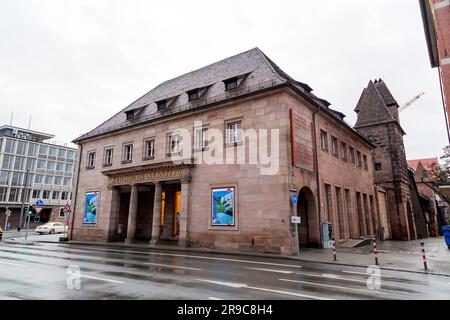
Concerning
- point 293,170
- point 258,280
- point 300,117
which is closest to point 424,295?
point 258,280

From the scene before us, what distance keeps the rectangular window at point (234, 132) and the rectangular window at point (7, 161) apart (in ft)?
194

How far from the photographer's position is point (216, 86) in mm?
21859

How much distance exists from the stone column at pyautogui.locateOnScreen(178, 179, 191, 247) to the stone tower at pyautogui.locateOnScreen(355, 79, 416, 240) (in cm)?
2460

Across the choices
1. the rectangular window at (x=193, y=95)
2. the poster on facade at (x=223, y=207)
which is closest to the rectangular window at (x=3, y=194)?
the rectangular window at (x=193, y=95)

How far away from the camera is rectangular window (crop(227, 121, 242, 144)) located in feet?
60.6

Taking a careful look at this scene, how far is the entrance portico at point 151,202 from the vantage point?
19.8 metres

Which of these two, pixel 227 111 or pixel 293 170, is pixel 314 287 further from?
pixel 227 111

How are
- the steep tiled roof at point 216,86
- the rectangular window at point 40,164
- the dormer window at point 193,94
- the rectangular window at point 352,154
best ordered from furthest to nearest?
the rectangular window at point 40,164
the rectangular window at point 352,154
the dormer window at point 193,94
the steep tiled roof at point 216,86

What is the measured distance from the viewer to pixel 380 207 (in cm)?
3092

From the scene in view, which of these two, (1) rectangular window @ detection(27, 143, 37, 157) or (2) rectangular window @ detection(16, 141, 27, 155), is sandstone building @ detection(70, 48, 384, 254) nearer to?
(2) rectangular window @ detection(16, 141, 27, 155)

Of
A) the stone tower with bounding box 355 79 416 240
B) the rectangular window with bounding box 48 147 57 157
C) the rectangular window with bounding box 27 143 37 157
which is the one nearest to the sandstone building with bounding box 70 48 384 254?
the stone tower with bounding box 355 79 416 240

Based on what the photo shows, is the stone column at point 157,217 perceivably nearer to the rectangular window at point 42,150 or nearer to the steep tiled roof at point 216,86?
the steep tiled roof at point 216,86

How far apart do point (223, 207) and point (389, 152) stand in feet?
82.1

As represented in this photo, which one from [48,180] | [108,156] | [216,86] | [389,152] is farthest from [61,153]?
[389,152]
